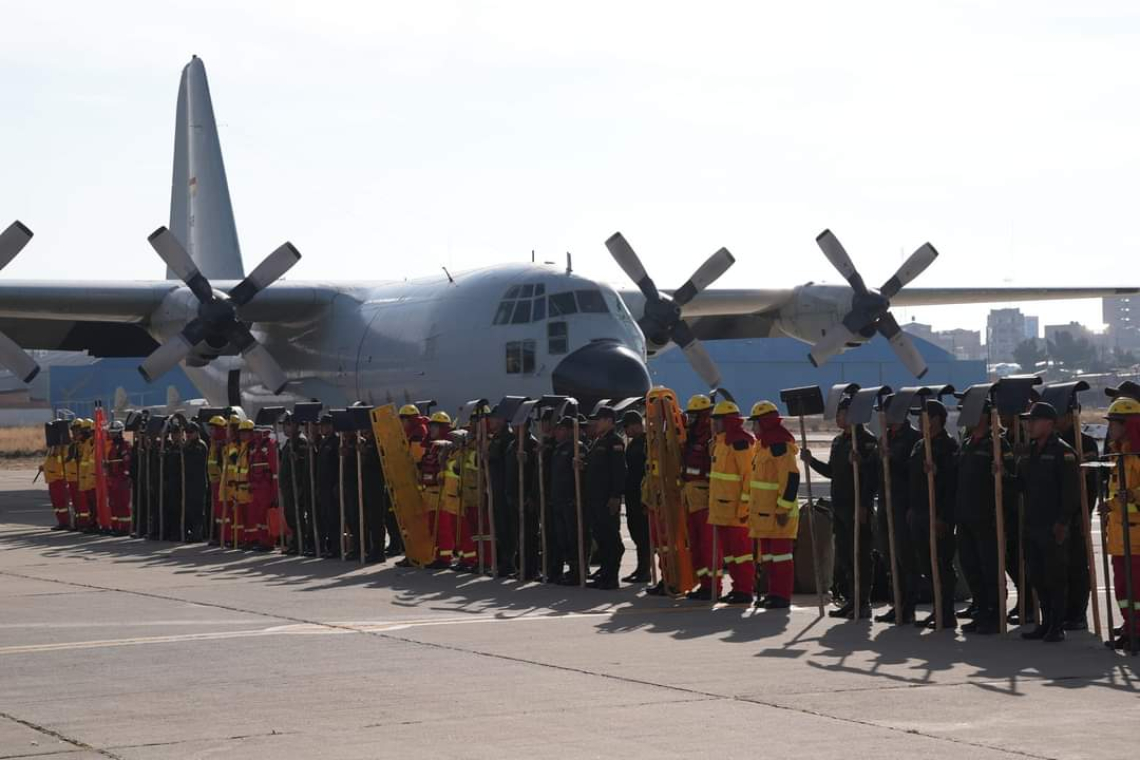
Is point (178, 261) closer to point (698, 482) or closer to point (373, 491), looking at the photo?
point (373, 491)

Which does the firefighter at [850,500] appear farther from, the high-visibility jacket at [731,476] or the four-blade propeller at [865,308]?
the four-blade propeller at [865,308]

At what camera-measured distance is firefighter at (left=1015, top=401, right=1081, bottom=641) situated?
10984 mm

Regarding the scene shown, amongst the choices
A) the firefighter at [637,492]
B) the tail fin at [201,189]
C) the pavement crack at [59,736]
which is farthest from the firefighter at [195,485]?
the tail fin at [201,189]

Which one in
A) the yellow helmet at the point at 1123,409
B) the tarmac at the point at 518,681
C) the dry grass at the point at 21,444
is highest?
the yellow helmet at the point at 1123,409

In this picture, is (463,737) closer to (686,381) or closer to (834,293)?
(834,293)

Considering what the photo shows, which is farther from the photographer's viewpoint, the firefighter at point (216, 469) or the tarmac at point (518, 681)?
the firefighter at point (216, 469)

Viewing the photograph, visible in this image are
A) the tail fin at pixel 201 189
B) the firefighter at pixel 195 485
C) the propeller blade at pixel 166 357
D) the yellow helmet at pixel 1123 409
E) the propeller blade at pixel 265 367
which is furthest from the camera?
the tail fin at pixel 201 189

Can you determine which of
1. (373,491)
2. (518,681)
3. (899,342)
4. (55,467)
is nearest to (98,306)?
(55,467)

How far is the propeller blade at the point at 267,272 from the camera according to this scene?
27.8 m

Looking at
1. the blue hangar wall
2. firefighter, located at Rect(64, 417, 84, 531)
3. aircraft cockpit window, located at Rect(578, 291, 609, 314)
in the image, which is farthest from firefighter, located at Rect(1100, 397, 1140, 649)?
the blue hangar wall

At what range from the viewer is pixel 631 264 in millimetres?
29328

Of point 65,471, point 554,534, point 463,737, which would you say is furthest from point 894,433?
point 65,471

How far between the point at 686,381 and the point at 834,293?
215 ft

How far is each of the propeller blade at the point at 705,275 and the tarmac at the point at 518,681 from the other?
15.6m
